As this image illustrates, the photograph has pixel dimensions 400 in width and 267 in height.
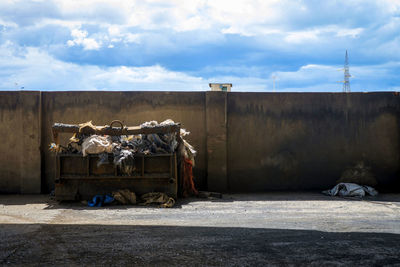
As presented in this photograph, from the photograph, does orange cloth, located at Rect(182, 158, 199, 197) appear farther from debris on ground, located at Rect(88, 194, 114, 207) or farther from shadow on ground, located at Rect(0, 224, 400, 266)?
shadow on ground, located at Rect(0, 224, 400, 266)

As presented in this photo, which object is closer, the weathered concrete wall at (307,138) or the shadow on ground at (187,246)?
the shadow on ground at (187,246)

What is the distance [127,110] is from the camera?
11.0 m

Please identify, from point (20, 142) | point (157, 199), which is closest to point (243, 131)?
point (157, 199)

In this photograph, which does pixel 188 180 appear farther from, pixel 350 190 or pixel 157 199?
pixel 350 190

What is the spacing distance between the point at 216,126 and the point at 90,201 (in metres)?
3.91

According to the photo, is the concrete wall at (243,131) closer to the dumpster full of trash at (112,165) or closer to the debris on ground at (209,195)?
the debris on ground at (209,195)

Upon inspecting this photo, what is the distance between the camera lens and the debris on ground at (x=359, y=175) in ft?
37.6

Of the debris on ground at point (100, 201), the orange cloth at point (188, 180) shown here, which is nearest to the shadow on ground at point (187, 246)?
the debris on ground at point (100, 201)

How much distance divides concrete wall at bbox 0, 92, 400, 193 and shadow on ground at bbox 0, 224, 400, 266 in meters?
4.49

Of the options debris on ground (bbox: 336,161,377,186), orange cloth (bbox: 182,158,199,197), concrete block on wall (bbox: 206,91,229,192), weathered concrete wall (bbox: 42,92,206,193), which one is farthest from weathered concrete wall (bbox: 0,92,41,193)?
debris on ground (bbox: 336,161,377,186)

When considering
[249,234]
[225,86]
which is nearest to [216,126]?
[249,234]

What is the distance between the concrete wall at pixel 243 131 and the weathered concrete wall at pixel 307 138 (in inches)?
1.1

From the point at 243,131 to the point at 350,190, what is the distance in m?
3.22

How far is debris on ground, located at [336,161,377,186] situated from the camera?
11469 mm
